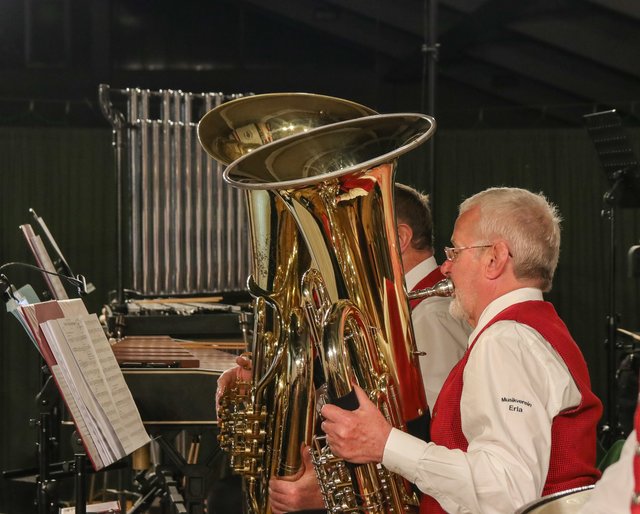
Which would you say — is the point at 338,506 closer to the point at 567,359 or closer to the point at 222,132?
the point at 567,359

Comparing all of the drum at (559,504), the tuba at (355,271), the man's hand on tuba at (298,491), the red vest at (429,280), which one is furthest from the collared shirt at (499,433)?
the red vest at (429,280)

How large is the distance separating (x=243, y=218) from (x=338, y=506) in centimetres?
403

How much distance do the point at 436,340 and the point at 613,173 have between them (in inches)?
122

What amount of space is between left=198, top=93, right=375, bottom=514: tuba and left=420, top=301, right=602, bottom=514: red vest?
55 cm

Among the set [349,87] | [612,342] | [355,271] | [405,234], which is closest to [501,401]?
[355,271]

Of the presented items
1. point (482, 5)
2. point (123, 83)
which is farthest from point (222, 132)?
point (482, 5)

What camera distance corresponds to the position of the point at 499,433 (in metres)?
1.77

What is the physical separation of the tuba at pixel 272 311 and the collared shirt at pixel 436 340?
0.36 m

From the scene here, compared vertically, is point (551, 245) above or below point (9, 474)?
above

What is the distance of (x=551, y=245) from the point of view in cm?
207

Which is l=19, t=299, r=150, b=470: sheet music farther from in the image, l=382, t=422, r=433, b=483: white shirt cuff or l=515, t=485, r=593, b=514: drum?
l=515, t=485, r=593, b=514: drum

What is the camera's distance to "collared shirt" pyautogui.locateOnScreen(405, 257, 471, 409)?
258 cm

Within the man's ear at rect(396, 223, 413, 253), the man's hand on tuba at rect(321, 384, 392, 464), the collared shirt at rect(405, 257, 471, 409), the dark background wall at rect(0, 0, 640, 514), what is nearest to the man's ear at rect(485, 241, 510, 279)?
the man's hand on tuba at rect(321, 384, 392, 464)

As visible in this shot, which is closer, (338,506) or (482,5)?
(338,506)
